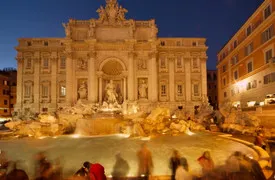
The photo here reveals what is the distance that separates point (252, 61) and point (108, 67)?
71.6ft

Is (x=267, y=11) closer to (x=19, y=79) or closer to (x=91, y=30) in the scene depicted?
(x=91, y=30)

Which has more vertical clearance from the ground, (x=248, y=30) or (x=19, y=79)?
(x=248, y=30)

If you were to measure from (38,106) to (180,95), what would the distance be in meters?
23.0

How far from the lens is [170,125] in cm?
1589

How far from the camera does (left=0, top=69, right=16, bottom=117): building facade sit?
1522 inches

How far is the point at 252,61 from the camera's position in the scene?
26.5 meters

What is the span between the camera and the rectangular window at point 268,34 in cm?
2165

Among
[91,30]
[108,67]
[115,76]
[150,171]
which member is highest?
[91,30]

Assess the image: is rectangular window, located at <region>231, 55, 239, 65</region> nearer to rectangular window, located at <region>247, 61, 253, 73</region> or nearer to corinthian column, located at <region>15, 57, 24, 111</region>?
rectangular window, located at <region>247, 61, 253, 73</region>

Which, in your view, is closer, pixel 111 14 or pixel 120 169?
pixel 120 169

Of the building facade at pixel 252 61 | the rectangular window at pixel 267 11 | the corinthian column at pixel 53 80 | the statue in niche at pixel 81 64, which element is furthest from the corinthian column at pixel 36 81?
the rectangular window at pixel 267 11

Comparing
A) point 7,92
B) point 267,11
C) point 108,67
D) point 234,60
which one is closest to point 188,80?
point 234,60

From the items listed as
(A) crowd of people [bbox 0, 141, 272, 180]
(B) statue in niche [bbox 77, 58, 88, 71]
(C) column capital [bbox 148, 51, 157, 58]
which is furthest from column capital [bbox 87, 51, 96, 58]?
(A) crowd of people [bbox 0, 141, 272, 180]

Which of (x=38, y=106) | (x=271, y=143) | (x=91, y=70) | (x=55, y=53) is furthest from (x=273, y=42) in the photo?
(x=38, y=106)
